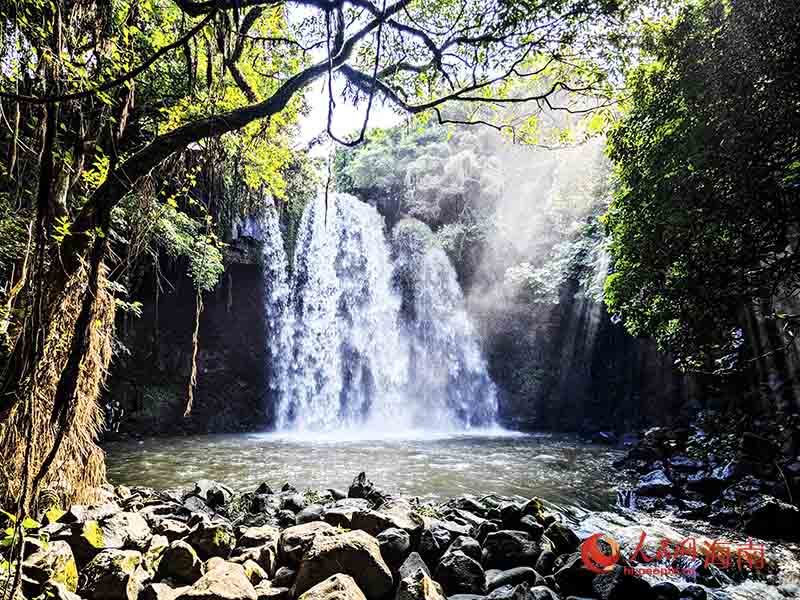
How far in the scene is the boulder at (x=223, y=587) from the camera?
8.55 ft

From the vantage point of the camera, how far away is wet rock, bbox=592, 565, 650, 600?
320 cm

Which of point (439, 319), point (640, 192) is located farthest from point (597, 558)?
point (439, 319)

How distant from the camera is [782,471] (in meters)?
5.97

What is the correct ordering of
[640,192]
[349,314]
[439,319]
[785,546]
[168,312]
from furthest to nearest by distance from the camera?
[439,319] → [349,314] → [168,312] → [640,192] → [785,546]

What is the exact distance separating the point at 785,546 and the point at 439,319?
13162 mm

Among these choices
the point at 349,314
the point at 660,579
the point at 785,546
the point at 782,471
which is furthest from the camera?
the point at 349,314

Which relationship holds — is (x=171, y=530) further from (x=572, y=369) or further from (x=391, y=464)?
(x=572, y=369)

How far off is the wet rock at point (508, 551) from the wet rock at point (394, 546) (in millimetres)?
727

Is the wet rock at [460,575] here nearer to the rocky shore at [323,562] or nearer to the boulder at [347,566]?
the rocky shore at [323,562]

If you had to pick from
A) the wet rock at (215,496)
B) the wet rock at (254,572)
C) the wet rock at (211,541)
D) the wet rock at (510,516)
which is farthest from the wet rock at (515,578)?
the wet rock at (215,496)

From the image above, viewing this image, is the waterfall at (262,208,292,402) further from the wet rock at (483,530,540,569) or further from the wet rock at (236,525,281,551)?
the wet rock at (483,530,540,569)

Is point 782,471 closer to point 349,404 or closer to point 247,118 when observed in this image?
point 247,118

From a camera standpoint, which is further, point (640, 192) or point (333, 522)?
point (640, 192)

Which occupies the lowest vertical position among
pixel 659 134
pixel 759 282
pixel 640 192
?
pixel 759 282
